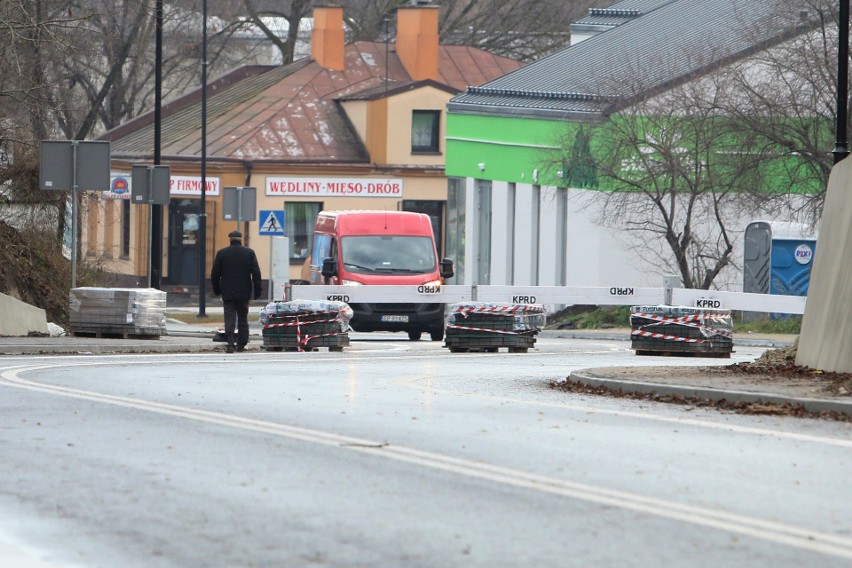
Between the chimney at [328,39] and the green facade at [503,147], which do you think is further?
the chimney at [328,39]

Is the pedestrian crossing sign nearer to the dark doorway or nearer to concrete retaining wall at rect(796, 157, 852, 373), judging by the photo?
the dark doorway

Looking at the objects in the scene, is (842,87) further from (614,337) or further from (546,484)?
(614,337)

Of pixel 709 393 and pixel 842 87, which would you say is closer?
pixel 709 393

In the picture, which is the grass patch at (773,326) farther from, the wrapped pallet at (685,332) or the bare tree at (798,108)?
the wrapped pallet at (685,332)

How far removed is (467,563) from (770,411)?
24.0ft

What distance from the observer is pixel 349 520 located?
862 cm

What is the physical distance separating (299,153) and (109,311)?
27478mm

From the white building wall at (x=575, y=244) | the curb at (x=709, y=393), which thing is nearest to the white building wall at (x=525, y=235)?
the white building wall at (x=575, y=244)

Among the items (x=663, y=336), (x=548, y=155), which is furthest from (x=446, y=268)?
(x=548, y=155)

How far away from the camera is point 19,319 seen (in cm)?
2658

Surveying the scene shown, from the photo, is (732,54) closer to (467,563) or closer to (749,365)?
(749,365)

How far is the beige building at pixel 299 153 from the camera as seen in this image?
53.0 metres

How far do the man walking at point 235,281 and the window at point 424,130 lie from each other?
98.1 ft

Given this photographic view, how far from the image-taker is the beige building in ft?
174
